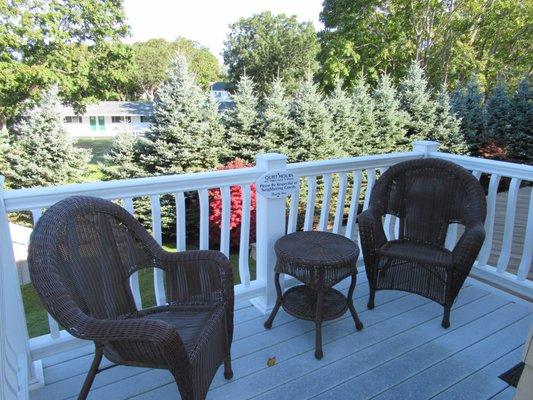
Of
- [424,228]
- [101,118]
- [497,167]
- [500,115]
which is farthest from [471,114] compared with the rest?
[101,118]

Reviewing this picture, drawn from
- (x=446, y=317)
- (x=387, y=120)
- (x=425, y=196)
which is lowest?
(x=446, y=317)

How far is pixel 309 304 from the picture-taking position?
2.37m

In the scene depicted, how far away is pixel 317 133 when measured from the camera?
28.2 feet

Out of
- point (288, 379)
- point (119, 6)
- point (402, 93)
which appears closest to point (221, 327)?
point (288, 379)

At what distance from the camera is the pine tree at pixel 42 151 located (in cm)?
894

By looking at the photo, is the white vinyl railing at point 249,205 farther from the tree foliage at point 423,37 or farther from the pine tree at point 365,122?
the tree foliage at point 423,37

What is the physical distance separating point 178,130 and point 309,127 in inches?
116

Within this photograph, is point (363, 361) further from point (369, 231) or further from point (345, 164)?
point (345, 164)

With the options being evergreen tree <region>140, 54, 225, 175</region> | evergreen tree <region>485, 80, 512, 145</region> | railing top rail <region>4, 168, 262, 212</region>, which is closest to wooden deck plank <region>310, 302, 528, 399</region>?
railing top rail <region>4, 168, 262, 212</region>

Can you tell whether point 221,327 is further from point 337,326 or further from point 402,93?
point 402,93

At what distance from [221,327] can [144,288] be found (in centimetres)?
442

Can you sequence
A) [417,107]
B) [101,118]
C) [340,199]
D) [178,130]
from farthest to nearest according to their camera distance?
[101,118]
[417,107]
[178,130]
[340,199]

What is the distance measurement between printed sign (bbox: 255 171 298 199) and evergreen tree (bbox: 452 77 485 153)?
420 inches

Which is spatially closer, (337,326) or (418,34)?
(337,326)
